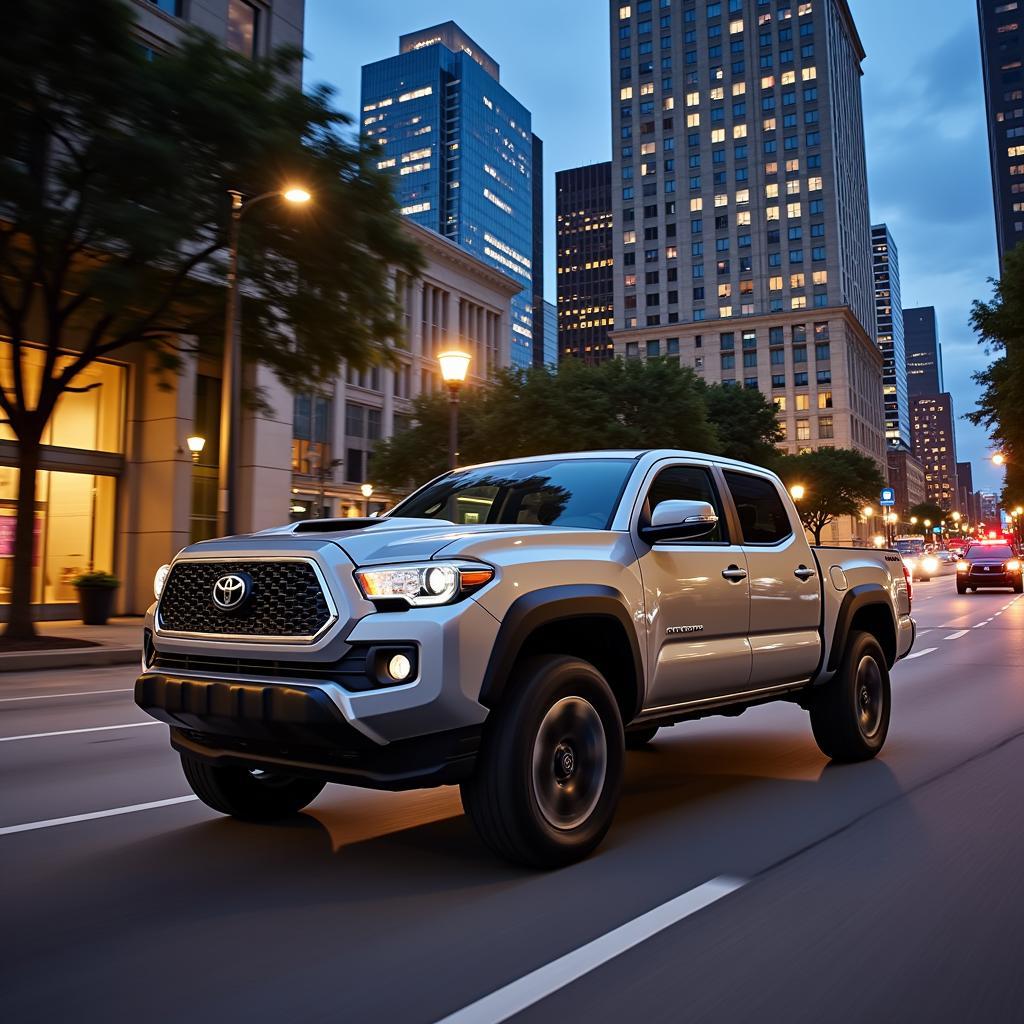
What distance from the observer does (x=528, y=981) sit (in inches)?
115

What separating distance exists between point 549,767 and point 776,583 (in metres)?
2.33

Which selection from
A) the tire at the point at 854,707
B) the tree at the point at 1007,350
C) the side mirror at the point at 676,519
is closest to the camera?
the side mirror at the point at 676,519

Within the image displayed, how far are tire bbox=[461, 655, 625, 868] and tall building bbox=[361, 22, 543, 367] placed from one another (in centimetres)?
16834

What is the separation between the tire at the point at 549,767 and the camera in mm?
3777

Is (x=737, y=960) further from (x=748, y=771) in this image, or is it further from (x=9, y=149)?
(x=9, y=149)

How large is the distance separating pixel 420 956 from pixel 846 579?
4379 millimetres

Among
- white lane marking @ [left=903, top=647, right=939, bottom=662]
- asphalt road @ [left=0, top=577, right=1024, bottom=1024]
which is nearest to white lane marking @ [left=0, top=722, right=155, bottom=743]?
asphalt road @ [left=0, top=577, right=1024, bottom=1024]

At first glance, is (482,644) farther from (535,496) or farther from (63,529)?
(63,529)

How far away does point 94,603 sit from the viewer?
2161cm

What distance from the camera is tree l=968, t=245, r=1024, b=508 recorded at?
97.5 ft

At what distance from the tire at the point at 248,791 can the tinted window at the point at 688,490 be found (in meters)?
2.33

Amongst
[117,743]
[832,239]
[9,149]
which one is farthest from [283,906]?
[832,239]

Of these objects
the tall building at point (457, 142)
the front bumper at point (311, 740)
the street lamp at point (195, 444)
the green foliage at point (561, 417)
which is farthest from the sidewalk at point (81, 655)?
the tall building at point (457, 142)

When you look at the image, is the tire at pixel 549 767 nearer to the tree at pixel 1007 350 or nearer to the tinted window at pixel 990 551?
the tree at pixel 1007 350
